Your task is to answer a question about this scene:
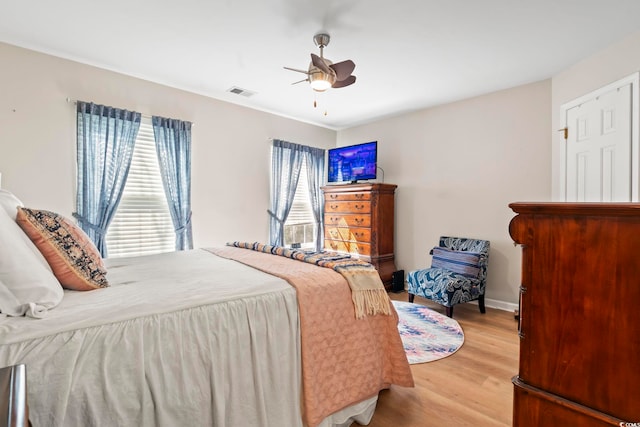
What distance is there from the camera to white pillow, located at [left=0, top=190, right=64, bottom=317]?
111cm

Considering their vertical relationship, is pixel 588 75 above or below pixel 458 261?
above

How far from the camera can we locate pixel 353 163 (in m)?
4.99

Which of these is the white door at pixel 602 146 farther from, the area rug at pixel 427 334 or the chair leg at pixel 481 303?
the area rug at pixel 427 334

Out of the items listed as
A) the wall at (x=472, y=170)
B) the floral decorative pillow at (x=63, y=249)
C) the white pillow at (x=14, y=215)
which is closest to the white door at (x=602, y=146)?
the wall at (x=472, y=170)

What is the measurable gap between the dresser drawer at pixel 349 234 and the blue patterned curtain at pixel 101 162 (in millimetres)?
3001

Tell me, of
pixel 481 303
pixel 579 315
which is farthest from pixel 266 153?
pixel 579 315

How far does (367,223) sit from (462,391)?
105 inches

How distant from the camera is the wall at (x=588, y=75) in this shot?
260cm

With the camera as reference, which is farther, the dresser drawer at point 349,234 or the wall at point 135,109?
the dresser drawer at point 349,234

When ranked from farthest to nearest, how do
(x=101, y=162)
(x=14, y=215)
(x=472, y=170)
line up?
(x=472, y=170) < (x=101, y=162) < (x=14, y=215)

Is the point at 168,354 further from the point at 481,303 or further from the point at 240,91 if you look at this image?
the point at 481,303

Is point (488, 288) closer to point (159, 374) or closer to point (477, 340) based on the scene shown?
point (477, 340)

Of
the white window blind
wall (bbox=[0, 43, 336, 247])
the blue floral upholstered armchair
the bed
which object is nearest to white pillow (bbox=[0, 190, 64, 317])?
the bed

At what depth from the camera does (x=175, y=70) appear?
3.34m
